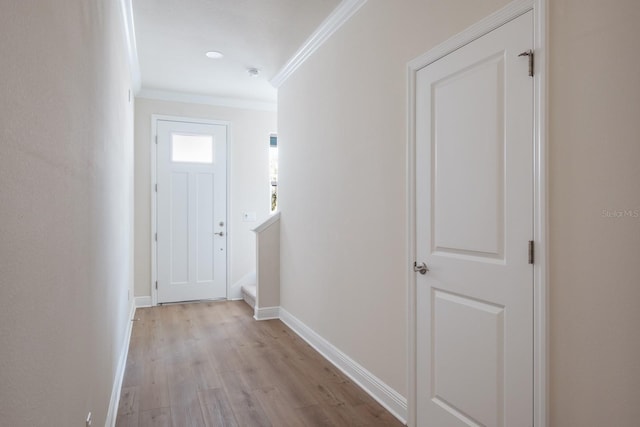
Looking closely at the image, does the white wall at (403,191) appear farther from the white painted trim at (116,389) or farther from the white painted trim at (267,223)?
the white painted trim at (116,389)

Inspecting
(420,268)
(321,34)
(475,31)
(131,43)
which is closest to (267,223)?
(321,34)

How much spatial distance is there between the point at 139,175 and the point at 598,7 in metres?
4.91

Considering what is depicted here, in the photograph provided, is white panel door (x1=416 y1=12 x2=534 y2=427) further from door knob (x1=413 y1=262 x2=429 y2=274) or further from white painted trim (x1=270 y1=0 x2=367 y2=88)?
white painted trim (x1=270 y1=0 x2=367 y2=88)

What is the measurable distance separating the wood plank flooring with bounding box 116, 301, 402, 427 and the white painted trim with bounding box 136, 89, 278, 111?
9.19ft

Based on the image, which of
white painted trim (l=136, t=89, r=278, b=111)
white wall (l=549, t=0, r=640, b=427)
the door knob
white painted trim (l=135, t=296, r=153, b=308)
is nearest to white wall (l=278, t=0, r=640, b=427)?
white wall (l=549, t=0, r=640, b=427)

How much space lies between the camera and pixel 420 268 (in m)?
2.19

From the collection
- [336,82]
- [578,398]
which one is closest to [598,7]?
[578,398]

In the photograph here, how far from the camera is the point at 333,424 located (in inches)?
91.0

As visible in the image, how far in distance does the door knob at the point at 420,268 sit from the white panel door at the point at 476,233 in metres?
0.02

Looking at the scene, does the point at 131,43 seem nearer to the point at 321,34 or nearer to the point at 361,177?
the point at 321,34

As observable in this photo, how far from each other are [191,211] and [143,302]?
4.17 feet

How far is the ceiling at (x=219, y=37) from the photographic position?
305 centimetres

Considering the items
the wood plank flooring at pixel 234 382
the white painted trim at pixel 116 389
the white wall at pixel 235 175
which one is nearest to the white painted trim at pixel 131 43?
the white wall at pixel 235 175

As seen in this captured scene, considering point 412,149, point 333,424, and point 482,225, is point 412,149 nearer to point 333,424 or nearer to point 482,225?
point 482,225
